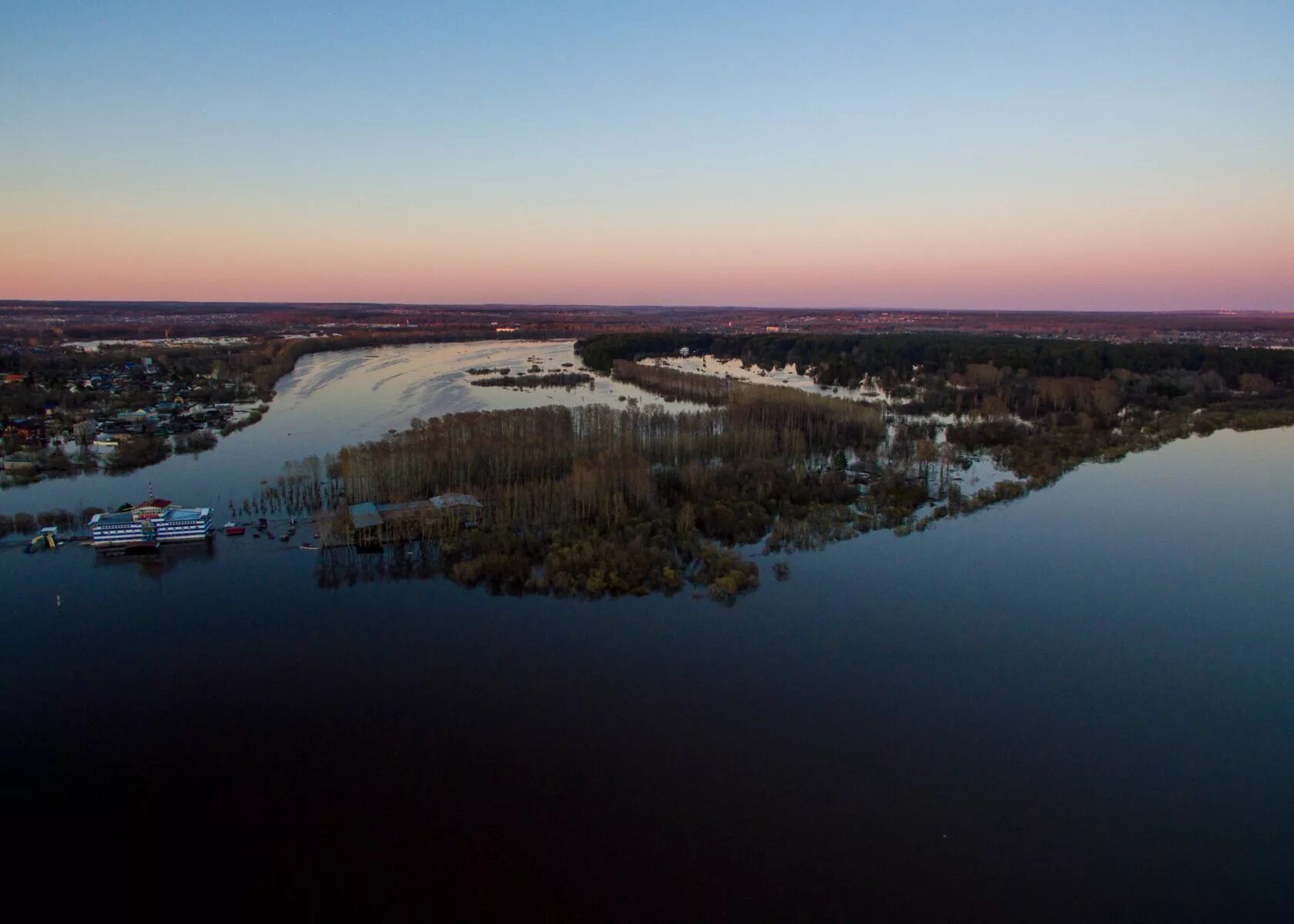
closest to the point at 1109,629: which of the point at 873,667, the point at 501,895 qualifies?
the point at 873,667

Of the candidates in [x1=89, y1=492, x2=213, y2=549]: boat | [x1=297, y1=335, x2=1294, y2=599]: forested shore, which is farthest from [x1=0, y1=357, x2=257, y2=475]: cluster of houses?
[x1=297, y1=335, x2=1294, y2=599]: forested shore

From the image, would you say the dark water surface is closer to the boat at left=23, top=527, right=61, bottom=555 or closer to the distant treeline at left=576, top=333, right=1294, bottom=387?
the boat at left=23, top=527, right=61, bottom=555

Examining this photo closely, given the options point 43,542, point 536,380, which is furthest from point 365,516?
point 536,380

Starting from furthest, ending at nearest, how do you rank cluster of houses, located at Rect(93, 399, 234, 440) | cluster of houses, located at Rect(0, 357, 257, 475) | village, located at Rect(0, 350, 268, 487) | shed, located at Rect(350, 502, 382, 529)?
cluster of houses, located at Rect(93, 399, 234, 440), cluster of houses, located at Rect(0, 357, 257, 475), village, located at Rect(0, 350, 268, 487), shed, located at Rect(350, 502, 382, 529)

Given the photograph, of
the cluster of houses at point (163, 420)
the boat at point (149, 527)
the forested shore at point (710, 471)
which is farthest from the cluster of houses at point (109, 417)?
the forested shore at point (710, 471)

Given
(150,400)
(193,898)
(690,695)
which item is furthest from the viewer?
(150,400)

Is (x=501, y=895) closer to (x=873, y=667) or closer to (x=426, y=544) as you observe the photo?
(x=873, y=667)

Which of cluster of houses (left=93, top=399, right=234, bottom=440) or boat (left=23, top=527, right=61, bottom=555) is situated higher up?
cluster of houses (left=93, top=399, right=234, bottom=440)
